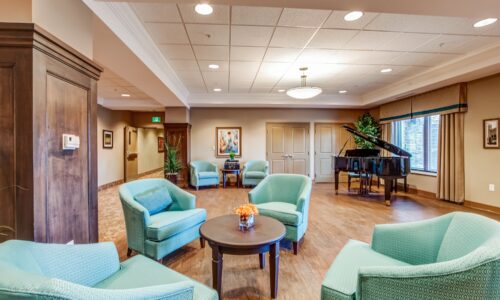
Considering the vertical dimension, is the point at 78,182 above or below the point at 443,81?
below

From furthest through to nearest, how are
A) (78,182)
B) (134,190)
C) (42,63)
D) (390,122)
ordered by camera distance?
1. (390,122)
2. (134,190)
3. (78,182)
4. (42,63)

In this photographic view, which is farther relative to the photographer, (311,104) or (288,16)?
(311,104)

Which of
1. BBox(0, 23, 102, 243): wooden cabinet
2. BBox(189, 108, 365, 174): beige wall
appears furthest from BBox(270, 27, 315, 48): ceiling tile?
BBox(189, 108, 365, 174): beige wall

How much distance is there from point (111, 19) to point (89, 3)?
0.41 metres

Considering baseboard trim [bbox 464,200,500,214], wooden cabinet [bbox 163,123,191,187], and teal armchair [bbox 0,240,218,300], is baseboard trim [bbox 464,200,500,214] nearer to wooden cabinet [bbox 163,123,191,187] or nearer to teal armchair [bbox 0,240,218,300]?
teal armchair [bbox 0,240,218,300]

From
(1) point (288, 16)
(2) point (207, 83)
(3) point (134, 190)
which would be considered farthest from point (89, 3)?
(2) point (207, 83)

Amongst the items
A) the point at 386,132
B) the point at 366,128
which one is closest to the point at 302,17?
the point at 366,128

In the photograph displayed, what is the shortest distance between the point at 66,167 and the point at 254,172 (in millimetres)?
5653

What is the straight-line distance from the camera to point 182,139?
→ 24.4 feet

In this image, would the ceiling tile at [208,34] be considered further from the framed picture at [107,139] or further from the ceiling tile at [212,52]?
the framed picture at [107,139]

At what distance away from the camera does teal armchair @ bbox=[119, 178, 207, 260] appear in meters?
2.48

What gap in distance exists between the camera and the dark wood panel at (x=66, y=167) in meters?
1.59

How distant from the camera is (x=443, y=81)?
4957mm

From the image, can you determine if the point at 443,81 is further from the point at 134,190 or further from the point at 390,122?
the point at 134,190
